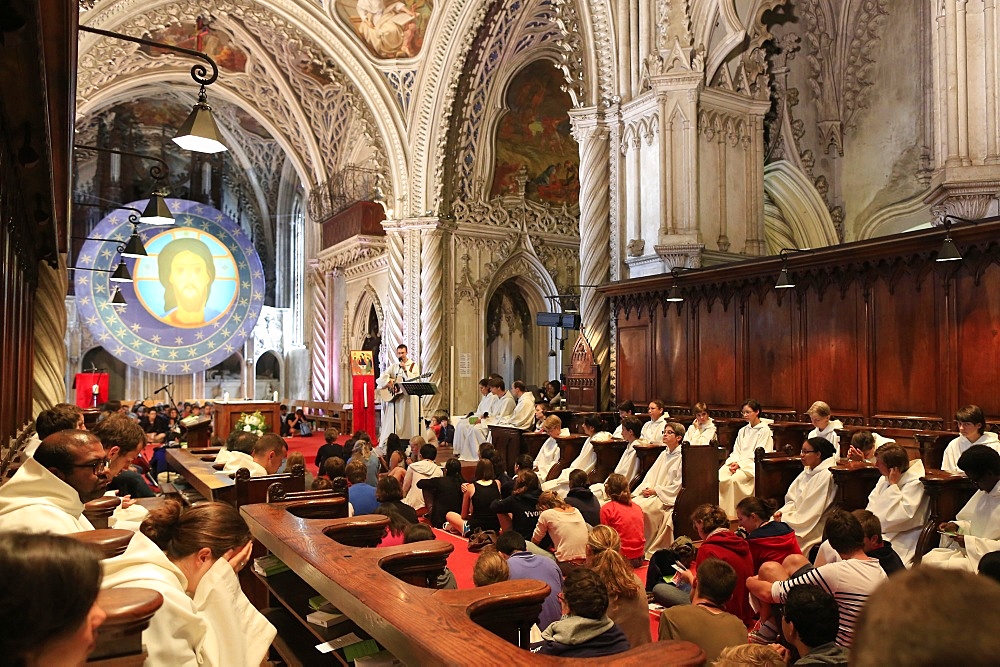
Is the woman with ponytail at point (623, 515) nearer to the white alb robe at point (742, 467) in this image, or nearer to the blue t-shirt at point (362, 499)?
the white alb robe at point (742, 467)

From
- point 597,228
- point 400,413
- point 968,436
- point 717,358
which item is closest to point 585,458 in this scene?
point 717,358

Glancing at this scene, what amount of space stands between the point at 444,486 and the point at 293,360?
19.6 meters

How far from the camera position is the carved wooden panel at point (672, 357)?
10562 mm

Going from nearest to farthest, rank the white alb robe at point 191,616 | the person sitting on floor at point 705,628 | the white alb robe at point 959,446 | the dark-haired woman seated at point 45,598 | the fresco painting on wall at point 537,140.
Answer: the dark-haired woman seated at point 45,598 → the white alb robe at point 191,616 → the person sitting on floor at point 705,628 → the white alb robe at point 959,446 → the fresco painting on wall at point 537,140

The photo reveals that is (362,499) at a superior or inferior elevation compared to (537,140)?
inferior

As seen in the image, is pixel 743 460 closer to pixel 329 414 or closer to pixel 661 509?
pixel 661 509

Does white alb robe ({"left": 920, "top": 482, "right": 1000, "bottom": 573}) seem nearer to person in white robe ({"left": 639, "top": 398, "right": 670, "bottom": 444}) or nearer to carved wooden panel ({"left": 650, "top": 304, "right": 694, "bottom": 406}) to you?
person in white robe ({"left": 639, "top": 398, "right": 670, "bottom": 444})

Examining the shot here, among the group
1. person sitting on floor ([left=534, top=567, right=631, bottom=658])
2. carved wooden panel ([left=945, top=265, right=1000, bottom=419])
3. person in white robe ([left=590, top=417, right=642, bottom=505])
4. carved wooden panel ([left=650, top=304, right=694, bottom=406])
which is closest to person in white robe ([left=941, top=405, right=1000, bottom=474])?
carved wooden panel ([left=945, top=265, right=1000, bottom=419])

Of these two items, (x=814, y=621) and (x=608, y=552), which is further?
(x=608, y=552)

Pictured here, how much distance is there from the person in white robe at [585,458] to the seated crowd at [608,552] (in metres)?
0.06

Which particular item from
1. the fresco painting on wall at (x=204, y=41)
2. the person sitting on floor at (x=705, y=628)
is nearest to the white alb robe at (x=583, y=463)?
the person sitting on floor at (x=705, y=628)

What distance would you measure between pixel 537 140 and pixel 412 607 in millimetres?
16566

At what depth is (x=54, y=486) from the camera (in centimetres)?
246

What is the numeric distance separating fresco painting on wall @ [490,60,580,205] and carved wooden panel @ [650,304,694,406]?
777cm
